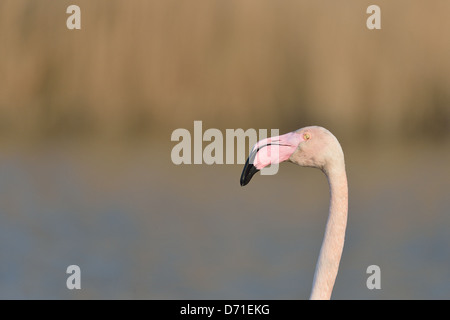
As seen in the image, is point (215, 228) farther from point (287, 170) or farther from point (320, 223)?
point (287, 170)

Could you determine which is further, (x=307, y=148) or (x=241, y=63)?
(x=241, y=63)

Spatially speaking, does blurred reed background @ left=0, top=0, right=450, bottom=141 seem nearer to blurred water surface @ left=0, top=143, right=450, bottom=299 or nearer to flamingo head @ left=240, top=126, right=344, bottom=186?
blurred water surface @ left=0, top=143, right=450, bottom=299

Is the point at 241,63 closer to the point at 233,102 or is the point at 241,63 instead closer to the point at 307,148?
the point at 233,102

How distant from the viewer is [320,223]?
10375 mm

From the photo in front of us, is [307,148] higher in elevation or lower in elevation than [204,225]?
higher

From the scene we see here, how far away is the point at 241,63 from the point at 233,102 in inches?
17.1

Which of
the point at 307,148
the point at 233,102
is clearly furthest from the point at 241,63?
the point at 307,148

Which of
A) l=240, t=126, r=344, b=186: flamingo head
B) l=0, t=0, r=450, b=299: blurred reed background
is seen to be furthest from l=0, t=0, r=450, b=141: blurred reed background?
l=240, t=126, r=344, b=186: flamingo head

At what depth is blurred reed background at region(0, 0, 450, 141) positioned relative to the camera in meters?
10.8

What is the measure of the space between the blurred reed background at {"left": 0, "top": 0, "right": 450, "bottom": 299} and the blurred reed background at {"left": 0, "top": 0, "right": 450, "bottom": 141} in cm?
1

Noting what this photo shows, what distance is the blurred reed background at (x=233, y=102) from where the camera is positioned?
34.1 ft

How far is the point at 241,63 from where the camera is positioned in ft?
36.0

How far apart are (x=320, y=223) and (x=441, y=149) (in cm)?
195
